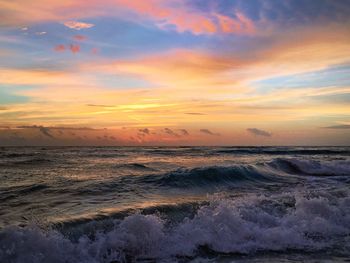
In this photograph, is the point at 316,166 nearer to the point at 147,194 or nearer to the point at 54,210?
the point at 147,194

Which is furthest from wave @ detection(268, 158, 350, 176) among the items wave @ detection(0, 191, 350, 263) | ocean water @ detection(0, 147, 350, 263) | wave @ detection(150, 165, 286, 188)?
wave @ detection(0, 191, 350, 263)

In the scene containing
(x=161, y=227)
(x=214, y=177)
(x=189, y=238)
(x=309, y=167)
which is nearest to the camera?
(x=189, y=238)

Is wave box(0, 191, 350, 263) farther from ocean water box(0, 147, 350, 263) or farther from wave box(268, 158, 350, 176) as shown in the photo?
wave box(268, 158, 350, 176)

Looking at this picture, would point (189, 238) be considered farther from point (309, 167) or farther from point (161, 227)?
point (309, 167)

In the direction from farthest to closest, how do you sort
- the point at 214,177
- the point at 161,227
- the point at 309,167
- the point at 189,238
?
the point at 309,167 → the point at 214,177 → the point at 161,227 → the point at 189,238

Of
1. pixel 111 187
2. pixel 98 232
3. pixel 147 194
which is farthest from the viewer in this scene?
pixel 111 187

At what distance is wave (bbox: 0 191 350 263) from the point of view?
19.2 ft

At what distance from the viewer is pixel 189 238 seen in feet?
22.0

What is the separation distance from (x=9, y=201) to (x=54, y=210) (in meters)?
1.99

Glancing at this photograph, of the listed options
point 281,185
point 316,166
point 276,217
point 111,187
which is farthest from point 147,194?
point 316,166

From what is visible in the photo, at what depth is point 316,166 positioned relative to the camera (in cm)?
2325

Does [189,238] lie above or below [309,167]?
below

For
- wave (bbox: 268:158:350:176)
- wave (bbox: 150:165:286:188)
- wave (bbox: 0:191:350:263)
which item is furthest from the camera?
wave (bbox: 268:158:350:176)

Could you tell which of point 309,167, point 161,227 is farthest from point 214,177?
point 309,167
